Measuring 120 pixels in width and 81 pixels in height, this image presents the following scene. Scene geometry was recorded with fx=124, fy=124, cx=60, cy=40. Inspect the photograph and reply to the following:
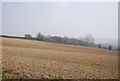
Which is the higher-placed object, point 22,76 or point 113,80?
point 22,76

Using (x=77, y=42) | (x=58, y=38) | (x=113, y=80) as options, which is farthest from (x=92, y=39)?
(x=113, y=80)

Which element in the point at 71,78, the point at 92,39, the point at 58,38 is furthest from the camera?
the point at 92,39

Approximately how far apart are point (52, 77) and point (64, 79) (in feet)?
2.34

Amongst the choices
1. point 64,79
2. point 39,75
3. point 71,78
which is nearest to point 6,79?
point 39,75

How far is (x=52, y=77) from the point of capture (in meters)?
7.31

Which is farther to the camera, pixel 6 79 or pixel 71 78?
pixel 71 78

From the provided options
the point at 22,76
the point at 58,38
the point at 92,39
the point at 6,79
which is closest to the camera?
the point at 6,79

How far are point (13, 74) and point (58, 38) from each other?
91672mm

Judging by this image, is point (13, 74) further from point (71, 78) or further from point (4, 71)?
point (71, 78)

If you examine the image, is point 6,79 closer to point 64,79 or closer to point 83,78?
point 64,79

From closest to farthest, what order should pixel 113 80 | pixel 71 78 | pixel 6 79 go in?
pixel 6 79 → pixel 71 78 → pixel 113 80

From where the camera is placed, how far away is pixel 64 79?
7215 mm

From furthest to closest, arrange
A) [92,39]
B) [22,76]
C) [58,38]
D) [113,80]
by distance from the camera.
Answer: [92,39]
[58,38]
[113,80]
[22,76]

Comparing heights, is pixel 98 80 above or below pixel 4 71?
below
